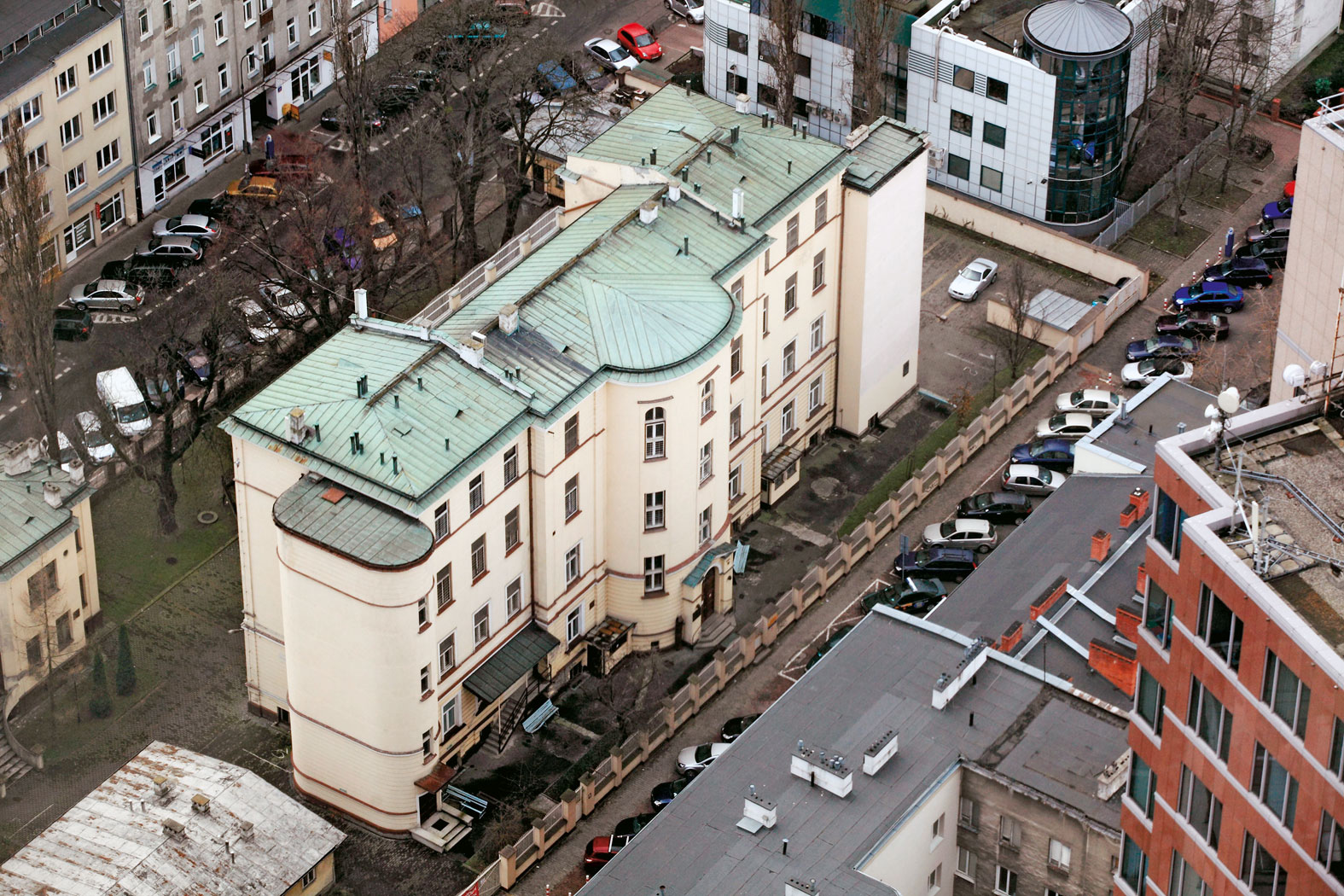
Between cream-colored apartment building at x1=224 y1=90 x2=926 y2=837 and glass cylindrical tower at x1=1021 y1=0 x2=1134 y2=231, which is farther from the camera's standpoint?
glass cylindrical tower at x1=1021 y1=0 x2=1134 y2=231

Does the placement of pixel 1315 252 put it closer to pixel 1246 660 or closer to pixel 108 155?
pixel 1246 660

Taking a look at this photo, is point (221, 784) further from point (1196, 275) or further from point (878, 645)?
point (1196, 275)

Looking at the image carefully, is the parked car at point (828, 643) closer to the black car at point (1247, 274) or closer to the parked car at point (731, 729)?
the parked car at point (731, 729)

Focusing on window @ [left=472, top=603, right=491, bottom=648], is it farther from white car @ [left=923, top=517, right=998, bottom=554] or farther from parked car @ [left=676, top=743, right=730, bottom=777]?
white car @ [left=923, top=517, right=998, bottom=554]

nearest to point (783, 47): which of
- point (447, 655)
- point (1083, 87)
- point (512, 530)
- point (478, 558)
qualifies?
point (1083, 87)

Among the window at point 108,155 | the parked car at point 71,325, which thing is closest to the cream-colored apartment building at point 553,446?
the parked car at point 71,325

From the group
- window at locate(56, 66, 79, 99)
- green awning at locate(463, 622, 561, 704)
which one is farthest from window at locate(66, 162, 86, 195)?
green awning at locate(463, 622, 561, 704)
